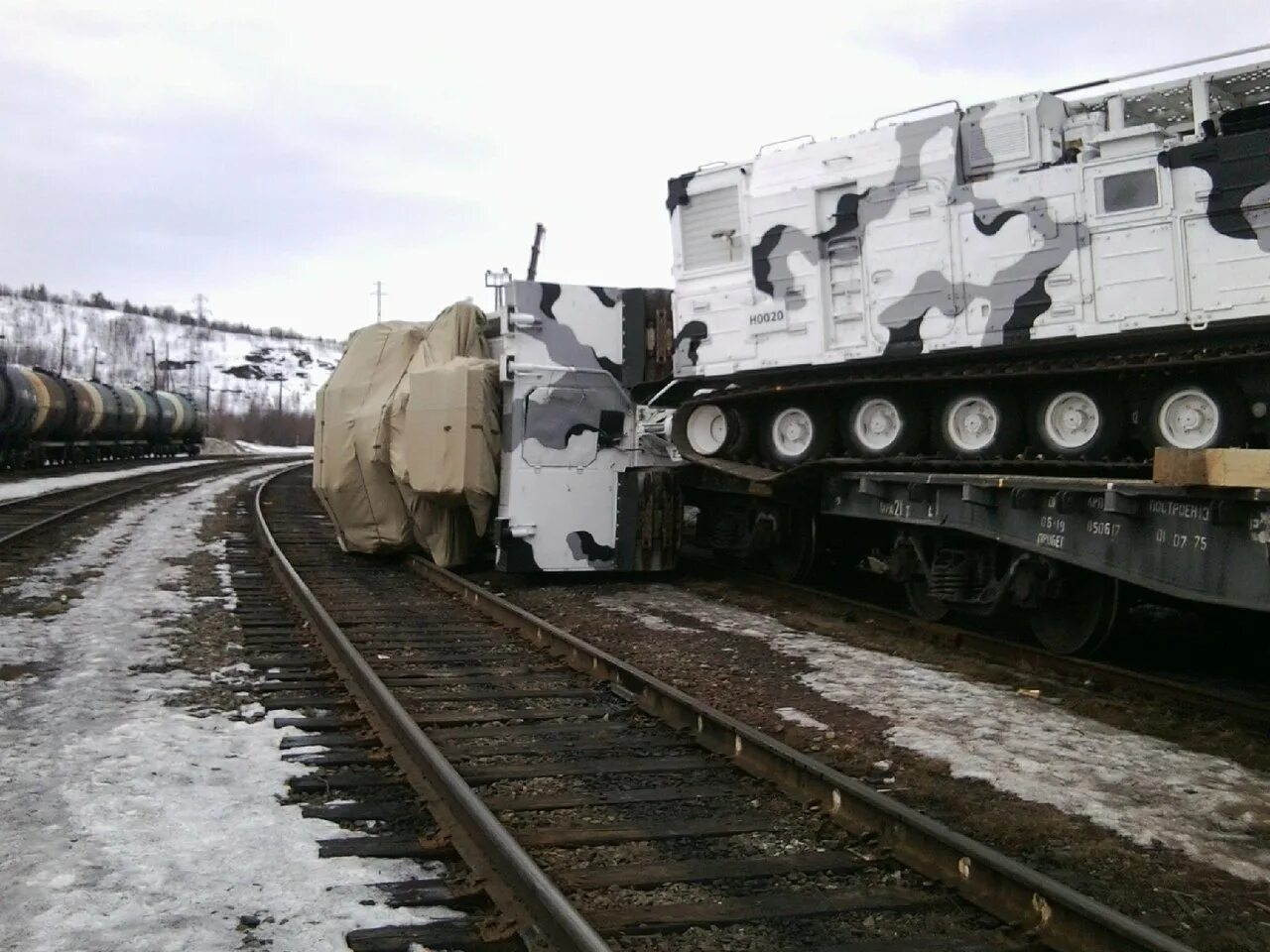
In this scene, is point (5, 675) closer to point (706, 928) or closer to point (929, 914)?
point (706, 928)

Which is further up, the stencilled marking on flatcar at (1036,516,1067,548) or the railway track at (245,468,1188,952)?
the stencilled marking on flatcar at (1036,516,1067,548)

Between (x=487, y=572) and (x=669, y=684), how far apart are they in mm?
6043

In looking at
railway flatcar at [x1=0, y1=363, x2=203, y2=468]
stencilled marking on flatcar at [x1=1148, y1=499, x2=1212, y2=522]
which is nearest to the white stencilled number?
stencilled marking on flatcar at [x1=1148, y1=499, x2=1212, y2=522]

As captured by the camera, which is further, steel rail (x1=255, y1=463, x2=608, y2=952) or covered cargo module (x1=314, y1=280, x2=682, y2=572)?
covered cargo module (x1=314, y1=280, x2=682, y2=572)

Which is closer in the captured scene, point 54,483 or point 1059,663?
point 1059,663

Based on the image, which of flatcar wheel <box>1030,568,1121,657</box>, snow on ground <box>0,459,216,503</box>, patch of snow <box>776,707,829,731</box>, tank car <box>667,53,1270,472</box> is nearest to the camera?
patch of snow <box>776,707,829,731</box>

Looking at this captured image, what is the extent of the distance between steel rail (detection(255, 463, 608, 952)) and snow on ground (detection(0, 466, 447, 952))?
27cm

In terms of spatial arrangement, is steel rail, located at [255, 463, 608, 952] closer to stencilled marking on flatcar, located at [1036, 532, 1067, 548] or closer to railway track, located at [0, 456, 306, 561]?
stencilled marking on flatcar, located at [1036, 532, 1067, 548]

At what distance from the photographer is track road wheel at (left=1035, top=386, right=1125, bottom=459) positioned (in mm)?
8195

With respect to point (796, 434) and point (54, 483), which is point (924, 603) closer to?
point (796, 434)

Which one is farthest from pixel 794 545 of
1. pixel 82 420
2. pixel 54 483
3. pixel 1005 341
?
pixel 82 420

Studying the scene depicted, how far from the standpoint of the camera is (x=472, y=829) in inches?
178

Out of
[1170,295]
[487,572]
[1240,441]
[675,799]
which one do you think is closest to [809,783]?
[675,799]

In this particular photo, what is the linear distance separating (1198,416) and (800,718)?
3.47 m
